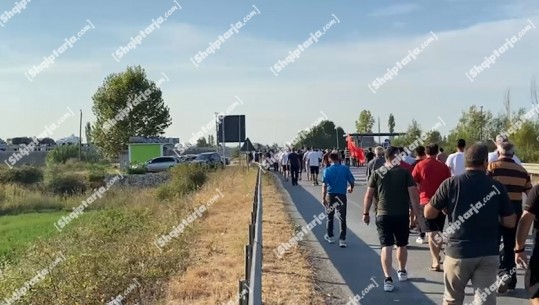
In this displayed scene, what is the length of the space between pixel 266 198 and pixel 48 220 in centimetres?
1212

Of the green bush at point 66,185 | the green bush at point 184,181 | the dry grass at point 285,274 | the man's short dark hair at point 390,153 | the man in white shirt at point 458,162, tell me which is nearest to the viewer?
the dry grass at point 285,274

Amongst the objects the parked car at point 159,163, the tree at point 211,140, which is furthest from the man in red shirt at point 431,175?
the tree at point 211,140

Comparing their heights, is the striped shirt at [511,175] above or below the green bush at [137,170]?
above

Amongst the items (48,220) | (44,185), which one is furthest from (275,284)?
(44,185)

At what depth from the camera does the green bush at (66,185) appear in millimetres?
41709

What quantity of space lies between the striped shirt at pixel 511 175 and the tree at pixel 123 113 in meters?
61.8

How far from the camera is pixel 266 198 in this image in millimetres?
21156

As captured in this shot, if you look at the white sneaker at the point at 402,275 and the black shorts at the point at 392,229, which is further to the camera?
the white sneaker at the point at 402,275

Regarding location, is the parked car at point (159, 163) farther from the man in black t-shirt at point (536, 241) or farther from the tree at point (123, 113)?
the man in black t-shirt at point (536, 241)

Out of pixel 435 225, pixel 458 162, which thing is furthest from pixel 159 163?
pixel 435 225

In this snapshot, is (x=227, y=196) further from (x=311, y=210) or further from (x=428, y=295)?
(x=428, y=295)

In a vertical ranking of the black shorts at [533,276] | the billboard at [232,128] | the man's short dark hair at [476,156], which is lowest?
the black shorts at [533,276]

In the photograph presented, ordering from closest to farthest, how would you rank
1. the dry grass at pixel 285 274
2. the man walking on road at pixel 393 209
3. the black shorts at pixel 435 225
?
the dry grass at pixel 285 274, the man walking on road at pixel 393 209, the black shorts at pixel 435 225

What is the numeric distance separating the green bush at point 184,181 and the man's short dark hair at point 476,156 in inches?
1048
